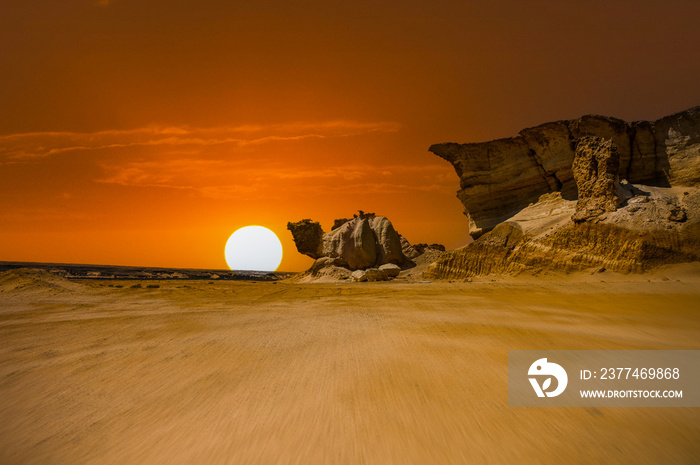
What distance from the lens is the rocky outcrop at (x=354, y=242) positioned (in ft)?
92.1

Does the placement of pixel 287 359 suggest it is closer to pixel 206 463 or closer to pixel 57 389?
pixel 206 463

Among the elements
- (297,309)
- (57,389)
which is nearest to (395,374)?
(57,389)

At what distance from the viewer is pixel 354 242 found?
1113 inches

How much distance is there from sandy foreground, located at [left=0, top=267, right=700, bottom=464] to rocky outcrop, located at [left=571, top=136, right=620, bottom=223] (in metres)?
10.2

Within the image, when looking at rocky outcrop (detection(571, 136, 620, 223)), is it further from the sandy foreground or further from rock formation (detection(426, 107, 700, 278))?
the sandy foreground

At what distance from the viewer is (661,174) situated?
1639 cm

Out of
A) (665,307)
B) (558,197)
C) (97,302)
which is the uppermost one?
(558,197)

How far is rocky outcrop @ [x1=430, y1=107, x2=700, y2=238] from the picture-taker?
16.0 metres

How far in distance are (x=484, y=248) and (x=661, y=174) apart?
31.2 ft

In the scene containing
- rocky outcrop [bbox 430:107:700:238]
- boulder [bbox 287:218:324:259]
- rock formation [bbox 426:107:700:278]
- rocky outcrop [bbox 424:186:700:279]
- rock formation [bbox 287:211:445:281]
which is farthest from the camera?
boulder [bbox 287:218:324:259]

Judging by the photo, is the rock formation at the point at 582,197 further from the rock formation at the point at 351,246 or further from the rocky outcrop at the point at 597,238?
the rock formation at the point at 351,246

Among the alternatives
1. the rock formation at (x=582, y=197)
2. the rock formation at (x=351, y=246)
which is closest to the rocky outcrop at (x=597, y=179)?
the rock formation at (x=582, y=197)

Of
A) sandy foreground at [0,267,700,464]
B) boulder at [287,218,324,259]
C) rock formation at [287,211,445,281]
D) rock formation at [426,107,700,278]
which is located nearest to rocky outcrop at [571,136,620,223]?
rock formation at [426,107,700,278]

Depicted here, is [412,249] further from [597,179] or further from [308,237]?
[597,179]
